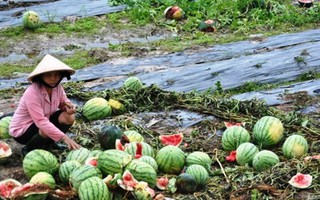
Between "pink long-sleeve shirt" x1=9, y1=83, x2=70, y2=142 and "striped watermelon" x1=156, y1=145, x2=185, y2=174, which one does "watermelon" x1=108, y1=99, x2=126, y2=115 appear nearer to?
"pink long-sleeve shirt" x1=9, y1=83, x2=70, y2=142

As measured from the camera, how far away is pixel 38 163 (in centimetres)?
532

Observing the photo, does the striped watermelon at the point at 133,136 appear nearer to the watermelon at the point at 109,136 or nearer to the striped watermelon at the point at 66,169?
the watermelon at the point at 109,136

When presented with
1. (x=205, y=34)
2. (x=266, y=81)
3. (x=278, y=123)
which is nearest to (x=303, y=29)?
(x=205, y=34)

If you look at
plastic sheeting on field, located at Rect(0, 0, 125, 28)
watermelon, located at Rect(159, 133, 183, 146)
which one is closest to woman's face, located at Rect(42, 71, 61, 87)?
watermelon, located at Rect(159, 133, 183, 146)

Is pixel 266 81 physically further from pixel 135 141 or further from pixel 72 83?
pixel 135 141

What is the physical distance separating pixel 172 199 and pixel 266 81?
12.6 feet

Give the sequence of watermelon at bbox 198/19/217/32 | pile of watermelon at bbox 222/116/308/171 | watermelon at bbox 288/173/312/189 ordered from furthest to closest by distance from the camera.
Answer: watermelon at bbox 198/19/217/32 < pile of watermelon at bbox 222/116/308/171 < watermelon at bbox 288/173/312/189

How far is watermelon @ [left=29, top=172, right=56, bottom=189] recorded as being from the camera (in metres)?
5.05

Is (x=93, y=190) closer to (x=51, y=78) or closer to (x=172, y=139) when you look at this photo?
(x=51, y=78)

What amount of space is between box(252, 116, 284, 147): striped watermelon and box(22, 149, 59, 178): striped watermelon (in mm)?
1908

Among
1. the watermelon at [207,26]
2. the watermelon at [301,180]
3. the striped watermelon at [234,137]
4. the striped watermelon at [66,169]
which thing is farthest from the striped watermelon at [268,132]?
the watermelon at [207,26]

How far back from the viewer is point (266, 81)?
8.54 meters

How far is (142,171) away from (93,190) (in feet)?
1.56

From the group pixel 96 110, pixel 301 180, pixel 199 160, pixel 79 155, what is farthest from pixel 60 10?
pixel 301 180
